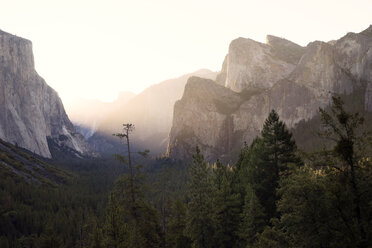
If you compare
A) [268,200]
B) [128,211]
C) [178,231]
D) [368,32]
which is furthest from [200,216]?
[368,32]

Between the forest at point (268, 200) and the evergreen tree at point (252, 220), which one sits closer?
the forest at point (268, 200)

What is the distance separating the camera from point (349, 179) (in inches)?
599

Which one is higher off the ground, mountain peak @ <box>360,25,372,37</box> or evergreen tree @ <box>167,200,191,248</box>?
mountain peak @ <box>360,25,372,37</box>

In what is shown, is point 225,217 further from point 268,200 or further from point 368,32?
point 368,32

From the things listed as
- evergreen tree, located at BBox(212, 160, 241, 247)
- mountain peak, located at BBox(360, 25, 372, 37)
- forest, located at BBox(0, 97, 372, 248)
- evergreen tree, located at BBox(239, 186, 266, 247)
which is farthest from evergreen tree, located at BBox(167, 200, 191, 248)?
mountain peak, located at BBox(360, 25, 372, 37)

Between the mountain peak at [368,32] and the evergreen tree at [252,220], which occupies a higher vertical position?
the mountain peak at [368,32]

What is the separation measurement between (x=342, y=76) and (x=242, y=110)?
6280 cm

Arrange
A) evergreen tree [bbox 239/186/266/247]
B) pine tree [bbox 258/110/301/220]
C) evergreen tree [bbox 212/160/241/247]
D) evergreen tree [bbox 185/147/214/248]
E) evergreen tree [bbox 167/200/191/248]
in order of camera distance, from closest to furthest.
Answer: evergreen tree [bbox 239/186/266/247], pine tree [bbox 258/110/301/220], evergreen tree [bbox 185/147/214/248], evergreen tree [bbox 212/160/241/247], evergreen tree [bbox 167/200/191/248]

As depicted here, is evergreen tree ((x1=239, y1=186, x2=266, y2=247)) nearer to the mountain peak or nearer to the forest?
the forest

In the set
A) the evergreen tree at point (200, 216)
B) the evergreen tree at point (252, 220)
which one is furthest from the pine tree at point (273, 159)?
the evergreen tree at point (200, 216)

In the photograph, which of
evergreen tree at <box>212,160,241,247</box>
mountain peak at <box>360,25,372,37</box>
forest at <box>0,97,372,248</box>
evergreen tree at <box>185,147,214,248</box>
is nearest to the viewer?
forest at <box>0,97,372,248</box>

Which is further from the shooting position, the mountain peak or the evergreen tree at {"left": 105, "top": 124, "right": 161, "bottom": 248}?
the mountain peak

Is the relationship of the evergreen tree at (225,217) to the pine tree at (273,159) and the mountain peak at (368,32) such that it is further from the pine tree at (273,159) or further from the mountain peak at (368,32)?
the mountain peak at (368,32)

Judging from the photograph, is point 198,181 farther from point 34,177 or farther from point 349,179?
point 34,177
